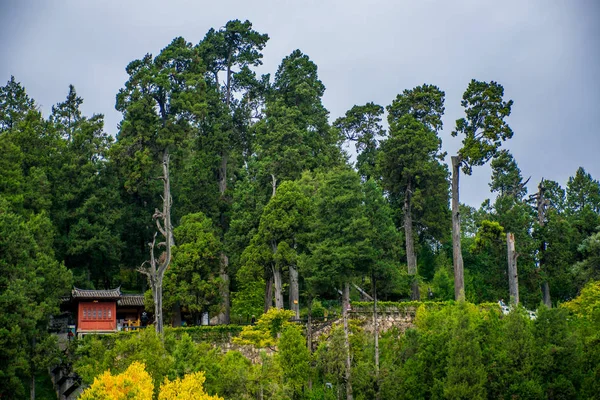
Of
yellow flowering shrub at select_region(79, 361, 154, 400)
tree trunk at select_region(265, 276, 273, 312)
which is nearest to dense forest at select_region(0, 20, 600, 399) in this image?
tree trunk at select_region(265, 276, 273, 312)

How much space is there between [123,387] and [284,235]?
51.0 ft

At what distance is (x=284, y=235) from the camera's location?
4050 cm

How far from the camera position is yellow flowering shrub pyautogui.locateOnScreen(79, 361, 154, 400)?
25.7 m

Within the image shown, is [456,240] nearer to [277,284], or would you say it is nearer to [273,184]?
[277,284]

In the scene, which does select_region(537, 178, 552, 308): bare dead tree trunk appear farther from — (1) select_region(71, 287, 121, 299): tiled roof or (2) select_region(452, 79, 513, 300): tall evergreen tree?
(1) select_region(71, 287, 121, 299): tiled roof

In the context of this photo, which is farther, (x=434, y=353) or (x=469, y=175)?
(x=469, y=175)

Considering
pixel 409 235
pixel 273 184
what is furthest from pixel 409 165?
pixel 273 184

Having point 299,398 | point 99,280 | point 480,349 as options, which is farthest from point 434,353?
point 99,280

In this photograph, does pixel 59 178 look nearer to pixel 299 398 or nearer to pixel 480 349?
pixel 299 398

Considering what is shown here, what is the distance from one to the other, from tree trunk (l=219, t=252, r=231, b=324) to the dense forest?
0.16 meters

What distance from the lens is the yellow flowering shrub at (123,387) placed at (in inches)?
1013

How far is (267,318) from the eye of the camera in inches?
1436

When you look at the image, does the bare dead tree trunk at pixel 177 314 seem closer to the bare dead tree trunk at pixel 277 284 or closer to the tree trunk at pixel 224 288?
the tree trunk at pixel 224 288

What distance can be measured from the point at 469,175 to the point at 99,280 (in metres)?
21.7
